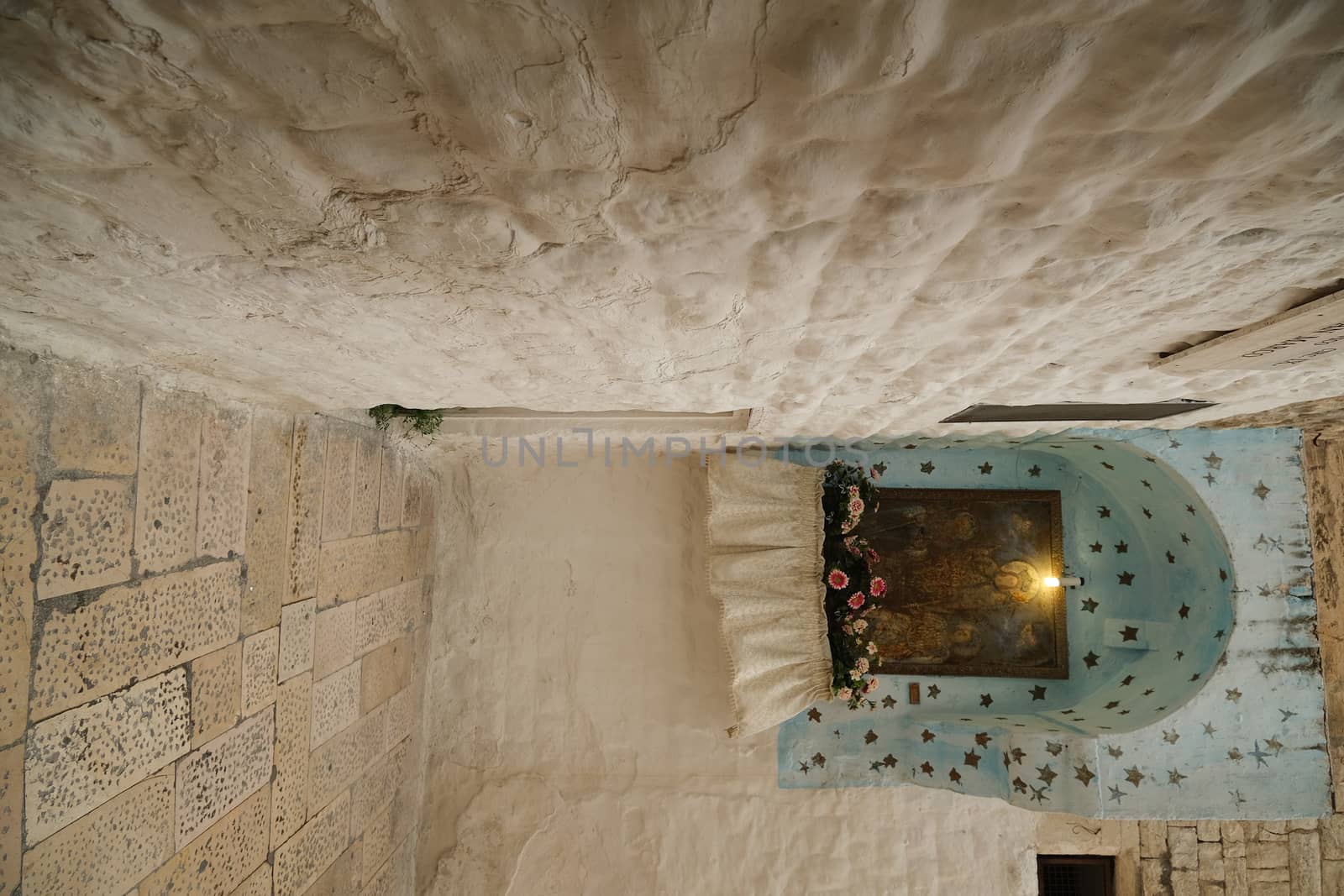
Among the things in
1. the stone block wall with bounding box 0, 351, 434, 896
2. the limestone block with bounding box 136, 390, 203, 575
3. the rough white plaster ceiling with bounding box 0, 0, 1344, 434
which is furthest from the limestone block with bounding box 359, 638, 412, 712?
the rough white plaster ceiling with bounding box 0, 0, 1344, 434

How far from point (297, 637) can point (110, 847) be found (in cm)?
97

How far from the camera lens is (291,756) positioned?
9.53 ft

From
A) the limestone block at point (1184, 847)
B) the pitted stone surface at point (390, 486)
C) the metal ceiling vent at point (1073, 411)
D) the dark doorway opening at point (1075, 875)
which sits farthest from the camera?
the dark doorway opening at point (1075, 875)

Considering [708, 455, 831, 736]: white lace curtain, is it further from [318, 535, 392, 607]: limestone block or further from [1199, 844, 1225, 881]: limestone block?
[1199, 844, 1225, 881]: limestone block

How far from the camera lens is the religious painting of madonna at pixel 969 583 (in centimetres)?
429

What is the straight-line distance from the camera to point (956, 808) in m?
4.28

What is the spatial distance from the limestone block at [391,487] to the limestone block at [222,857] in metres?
1.46

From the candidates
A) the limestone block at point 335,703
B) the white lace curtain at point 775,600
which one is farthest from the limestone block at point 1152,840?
the limestone block at point 335,703

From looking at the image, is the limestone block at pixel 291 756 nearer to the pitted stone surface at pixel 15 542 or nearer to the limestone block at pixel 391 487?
the limestone block at pixel 391 487

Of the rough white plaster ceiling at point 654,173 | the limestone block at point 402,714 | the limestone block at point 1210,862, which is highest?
the rough white plaster ceiling at point 654,173

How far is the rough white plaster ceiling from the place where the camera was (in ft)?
3.07

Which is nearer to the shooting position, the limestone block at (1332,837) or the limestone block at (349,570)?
the limestone block at (349,570)

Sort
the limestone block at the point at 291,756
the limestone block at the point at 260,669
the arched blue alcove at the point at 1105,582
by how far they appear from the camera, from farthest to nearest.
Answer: the arched blue alcove at the point at 1105,582 → the limestone block at the point at 291,756 → the limestone block at the point at 260,669

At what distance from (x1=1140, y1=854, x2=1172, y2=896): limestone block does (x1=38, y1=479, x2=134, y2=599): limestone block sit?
525 centimetres
